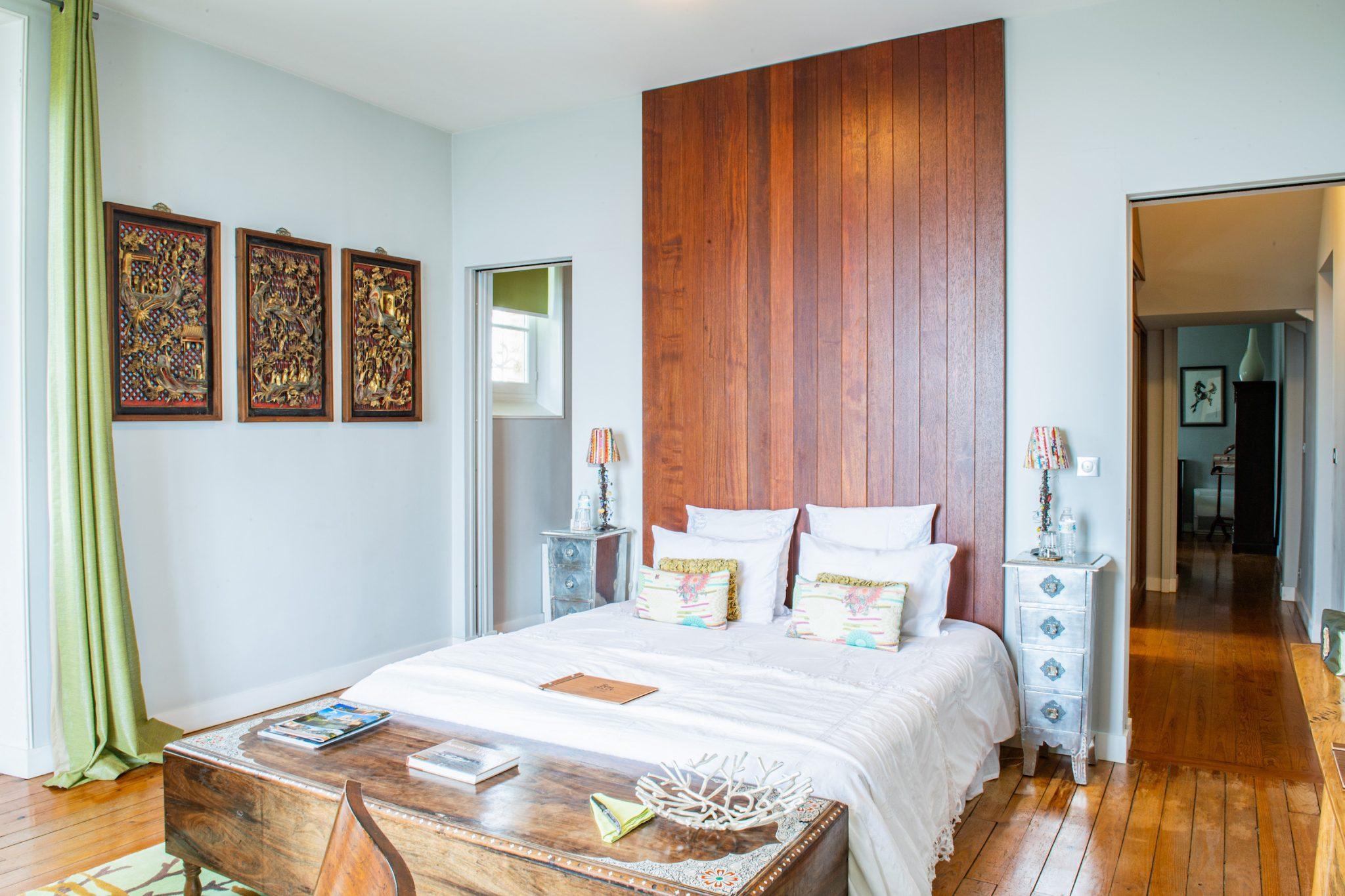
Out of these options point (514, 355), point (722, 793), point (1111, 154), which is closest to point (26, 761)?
point (722, 793)

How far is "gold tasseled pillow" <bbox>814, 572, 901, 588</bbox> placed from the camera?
330 centimetres

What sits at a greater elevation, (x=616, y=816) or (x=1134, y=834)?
(x=616, y=816)

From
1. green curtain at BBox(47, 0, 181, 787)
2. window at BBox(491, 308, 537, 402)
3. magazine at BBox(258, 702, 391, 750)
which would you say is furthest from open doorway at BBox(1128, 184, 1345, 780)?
green curtain at BBox(47, 0, 181, 787)

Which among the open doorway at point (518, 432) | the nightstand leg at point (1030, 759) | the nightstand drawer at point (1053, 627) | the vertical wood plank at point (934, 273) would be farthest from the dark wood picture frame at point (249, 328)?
the nightstand leg at point (1030, 759)

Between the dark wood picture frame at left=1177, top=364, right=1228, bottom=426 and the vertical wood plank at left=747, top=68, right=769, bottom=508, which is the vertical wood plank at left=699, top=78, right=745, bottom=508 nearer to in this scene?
the vertical wood plank at left=747, top=68, right=769, bottom=508

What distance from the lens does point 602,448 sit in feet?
14.4

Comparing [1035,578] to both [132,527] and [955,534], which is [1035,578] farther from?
[132,527]

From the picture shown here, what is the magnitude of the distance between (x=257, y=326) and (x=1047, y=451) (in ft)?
10.9

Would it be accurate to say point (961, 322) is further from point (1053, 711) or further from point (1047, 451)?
point (1053, 711)

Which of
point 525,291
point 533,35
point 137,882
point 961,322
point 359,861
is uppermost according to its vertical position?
point 533,35

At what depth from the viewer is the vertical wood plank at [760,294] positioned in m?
4.09

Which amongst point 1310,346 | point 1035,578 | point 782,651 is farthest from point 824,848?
point 1310,346

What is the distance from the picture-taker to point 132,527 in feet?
11.6

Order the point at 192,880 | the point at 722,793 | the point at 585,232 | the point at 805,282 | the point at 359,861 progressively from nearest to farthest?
1. the point at 359,861
2. the point at 722,793
3. the point at 192,880
4. the point at 805,282
5. the point at 585,232
